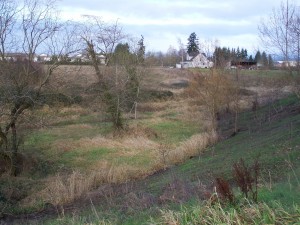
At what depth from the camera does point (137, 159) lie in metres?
24.1

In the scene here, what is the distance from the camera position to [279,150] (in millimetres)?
17516

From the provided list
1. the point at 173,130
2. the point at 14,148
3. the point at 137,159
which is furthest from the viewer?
the point at 173,130

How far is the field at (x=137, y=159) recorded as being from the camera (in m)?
9.60

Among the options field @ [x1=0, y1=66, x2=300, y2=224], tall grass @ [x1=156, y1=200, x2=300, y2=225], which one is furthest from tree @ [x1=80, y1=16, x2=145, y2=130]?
tall grass @ [x1=156, y1=200, x2=300, y2=225]

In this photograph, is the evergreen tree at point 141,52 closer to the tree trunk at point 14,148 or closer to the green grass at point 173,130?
the green grass at point 173,130

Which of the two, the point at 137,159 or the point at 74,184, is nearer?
the point at 74,184

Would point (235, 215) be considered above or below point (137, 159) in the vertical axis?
above

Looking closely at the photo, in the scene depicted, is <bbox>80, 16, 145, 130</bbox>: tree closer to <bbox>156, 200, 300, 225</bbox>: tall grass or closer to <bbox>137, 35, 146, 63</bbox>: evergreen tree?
<bbox>137, 35, 146, 63</bbox>: evergreen tree

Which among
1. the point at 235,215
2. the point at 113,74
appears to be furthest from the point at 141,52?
the point at 235,215

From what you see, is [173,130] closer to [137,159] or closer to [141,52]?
[141,52]

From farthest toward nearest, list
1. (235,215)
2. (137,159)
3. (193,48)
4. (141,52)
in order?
1. (193,48)
2. (141,52)
3. (137,159)
4. (235,215)

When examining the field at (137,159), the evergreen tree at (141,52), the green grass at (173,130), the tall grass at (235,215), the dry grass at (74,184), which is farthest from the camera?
the evergreen tree at (141,52)

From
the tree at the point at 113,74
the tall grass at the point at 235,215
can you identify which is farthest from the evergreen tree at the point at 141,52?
the tall grass at the point at 235,215

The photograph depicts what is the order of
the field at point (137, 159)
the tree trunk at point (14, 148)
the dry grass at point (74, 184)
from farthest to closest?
the tree trunk at point (14, 148) < the dry grass at point (74, 184) < the field at point (137, 159)
